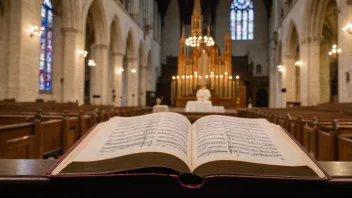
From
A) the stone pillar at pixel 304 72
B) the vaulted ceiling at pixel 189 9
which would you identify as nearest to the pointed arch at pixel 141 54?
the vaulted ceiling at pixel 189 9

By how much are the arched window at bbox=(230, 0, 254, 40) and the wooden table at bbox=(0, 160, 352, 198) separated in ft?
98.5

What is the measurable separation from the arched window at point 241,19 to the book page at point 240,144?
29.4 meters

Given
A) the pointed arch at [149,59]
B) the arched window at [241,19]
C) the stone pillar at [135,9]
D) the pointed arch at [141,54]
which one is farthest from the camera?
the arched window at [241,19]

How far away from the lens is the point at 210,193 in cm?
92

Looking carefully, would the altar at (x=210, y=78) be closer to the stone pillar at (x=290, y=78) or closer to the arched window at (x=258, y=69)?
the stone pillar at (x=290, y=78)

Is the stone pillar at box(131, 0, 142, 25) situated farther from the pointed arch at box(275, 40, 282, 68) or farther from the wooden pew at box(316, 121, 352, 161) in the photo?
the wooden pew at box(316, 121, 352, 161)

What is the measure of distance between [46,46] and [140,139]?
15.4m

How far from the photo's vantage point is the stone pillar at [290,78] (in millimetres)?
19188

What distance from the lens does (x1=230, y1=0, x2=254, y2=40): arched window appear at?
29.7 metres

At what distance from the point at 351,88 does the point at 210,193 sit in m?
10.9

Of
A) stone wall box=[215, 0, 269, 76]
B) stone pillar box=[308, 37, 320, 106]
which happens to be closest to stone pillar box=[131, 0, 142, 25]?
stone wall box=[215, 0, 269, 76]

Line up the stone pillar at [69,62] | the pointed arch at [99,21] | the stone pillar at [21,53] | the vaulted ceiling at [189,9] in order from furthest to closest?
1. the vaulted ceiling at [189,9]
2. the pointed arch at [99,21]
3. the stone pillar at [69,62]
4. the stone pillar at [21,53]

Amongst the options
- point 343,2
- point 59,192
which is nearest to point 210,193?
point 59,192

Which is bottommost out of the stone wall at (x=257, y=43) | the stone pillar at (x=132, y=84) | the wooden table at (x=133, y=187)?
the wooden table at (x=133, y=187)
